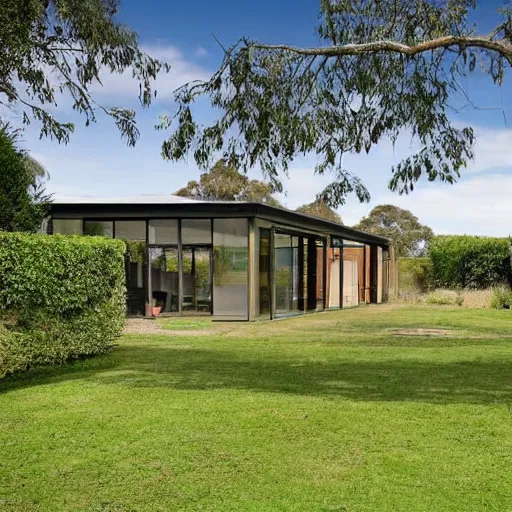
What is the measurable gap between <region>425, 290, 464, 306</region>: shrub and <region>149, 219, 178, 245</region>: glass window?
463 inches

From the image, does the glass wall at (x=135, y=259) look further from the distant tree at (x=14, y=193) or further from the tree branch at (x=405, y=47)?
the tree branch at (x=405, y=47)

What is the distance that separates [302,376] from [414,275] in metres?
24.6

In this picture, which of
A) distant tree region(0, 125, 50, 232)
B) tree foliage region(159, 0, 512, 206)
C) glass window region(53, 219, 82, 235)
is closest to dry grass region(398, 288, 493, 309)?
glass window region(53, 219, 82, 235)

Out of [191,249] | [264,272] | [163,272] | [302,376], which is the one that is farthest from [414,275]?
[302,376]

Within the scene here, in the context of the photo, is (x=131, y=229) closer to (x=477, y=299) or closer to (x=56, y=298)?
(x=56, y=298)

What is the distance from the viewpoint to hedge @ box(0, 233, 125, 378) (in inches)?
355

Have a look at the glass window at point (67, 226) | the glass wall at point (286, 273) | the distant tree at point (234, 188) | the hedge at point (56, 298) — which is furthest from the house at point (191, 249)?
the distant tree at point (234, 188)

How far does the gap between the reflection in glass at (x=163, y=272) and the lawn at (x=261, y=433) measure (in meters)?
7.91

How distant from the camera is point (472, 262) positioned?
2862cm

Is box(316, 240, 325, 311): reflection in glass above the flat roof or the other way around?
the other way around

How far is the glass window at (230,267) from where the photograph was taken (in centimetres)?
1886

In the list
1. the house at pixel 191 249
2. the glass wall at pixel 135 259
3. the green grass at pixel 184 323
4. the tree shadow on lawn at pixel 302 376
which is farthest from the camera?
the glass wall at pixel 135 259

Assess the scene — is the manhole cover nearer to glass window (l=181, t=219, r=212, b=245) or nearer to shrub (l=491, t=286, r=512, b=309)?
glass window (l=181, t=219, r=212, b=245)

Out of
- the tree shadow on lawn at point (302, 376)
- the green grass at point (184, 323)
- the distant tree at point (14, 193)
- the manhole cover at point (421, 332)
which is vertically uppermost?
the distant tree at point (14, 193)
